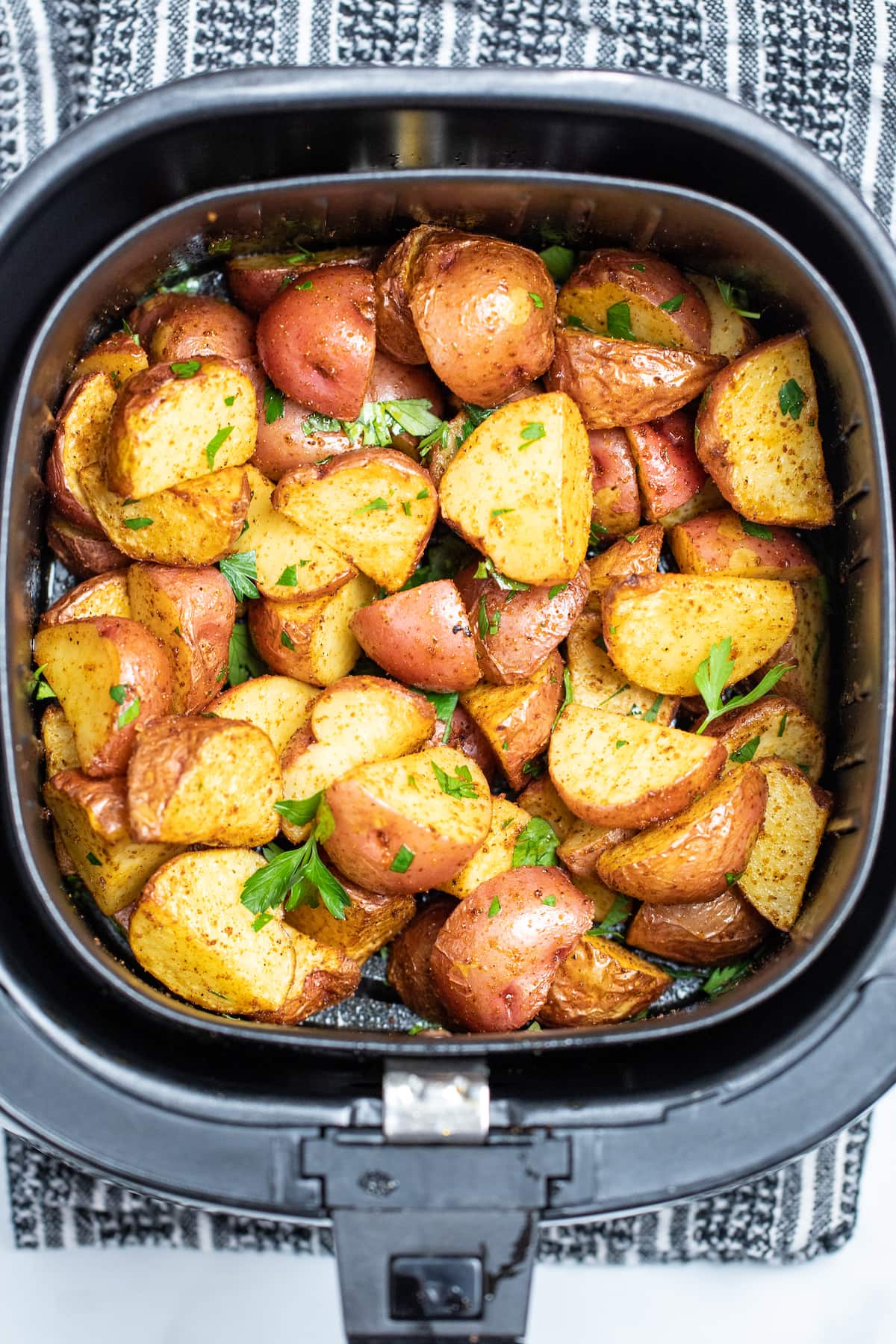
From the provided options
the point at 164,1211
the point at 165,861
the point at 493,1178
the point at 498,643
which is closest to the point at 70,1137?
the point at 165,861

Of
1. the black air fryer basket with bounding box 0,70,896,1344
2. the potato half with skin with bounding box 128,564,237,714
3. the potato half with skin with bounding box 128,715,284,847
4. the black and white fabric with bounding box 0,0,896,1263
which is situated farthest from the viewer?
the black and white fabric with bounding box 0,0,896,1263

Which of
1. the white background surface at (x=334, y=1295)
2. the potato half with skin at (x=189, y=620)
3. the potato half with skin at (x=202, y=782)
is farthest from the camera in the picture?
the white background surface at (x=334, y=1295)

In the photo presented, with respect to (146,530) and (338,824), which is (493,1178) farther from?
(146,530)

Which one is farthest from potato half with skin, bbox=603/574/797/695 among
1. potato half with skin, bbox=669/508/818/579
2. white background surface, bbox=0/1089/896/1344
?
white background surface, bbox=0/1089/896/1344

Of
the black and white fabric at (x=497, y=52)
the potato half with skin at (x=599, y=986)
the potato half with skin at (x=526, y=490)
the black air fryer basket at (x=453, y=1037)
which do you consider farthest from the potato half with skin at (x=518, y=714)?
the black and white fabric at (x=497, y=52)

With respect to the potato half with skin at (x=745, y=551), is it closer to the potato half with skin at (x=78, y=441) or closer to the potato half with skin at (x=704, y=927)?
the potato half with skin at (x=704, y=927)

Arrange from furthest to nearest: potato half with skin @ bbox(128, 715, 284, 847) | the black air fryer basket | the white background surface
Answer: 1. the white background surface
2. potato half with skin @ bbox(128, 715, 284, 847)
3. the black air fryer basket

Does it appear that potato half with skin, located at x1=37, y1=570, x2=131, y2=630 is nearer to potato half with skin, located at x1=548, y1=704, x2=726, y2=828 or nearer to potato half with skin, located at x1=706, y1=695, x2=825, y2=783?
potato half with skin, located at x1=548, y1=704, x2=726, y2=828
